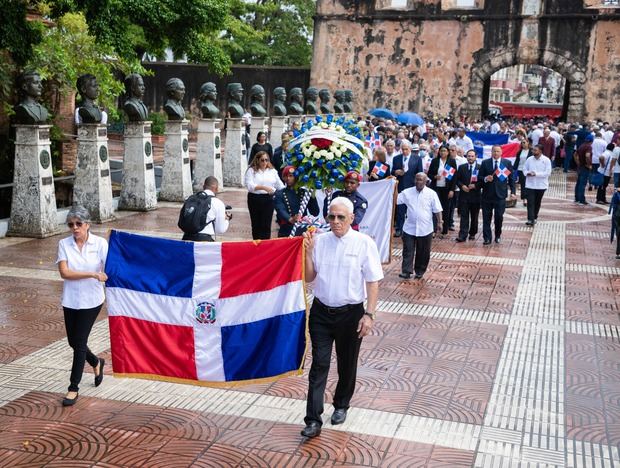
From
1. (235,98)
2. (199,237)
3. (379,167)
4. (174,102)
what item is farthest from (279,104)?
(199,237)

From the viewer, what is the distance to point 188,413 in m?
6.80

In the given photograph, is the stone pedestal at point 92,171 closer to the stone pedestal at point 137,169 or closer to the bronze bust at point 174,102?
the stone pedestal at point 137,169

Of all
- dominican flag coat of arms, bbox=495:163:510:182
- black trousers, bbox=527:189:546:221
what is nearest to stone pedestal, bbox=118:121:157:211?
dominican flag coat of arms, bbox=495:163:510:182

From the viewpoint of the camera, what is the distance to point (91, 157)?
49.6 ft

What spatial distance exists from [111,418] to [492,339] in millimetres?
4666

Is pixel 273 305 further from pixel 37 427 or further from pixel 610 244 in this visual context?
pixel 610 244

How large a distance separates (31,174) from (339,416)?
920 centimetres

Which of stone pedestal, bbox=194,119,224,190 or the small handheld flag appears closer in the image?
the small handheld flag

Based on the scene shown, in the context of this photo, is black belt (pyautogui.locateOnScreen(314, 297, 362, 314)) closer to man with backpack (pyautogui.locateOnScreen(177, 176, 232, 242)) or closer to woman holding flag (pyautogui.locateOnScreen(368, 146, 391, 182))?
man with backpack (pyautogui.locateOnScreen(177, 176, 232, 242))

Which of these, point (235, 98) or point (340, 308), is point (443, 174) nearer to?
point (235, 98)

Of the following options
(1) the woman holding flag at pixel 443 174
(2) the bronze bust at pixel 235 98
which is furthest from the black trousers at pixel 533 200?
(2) the bronze bust at pixel 235 98

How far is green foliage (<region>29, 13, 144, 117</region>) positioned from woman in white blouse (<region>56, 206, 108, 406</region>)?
490 inches

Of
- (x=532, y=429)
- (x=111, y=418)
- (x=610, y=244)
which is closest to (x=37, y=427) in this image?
(x=111, y=418)

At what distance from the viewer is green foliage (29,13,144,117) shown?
61.2 ft
